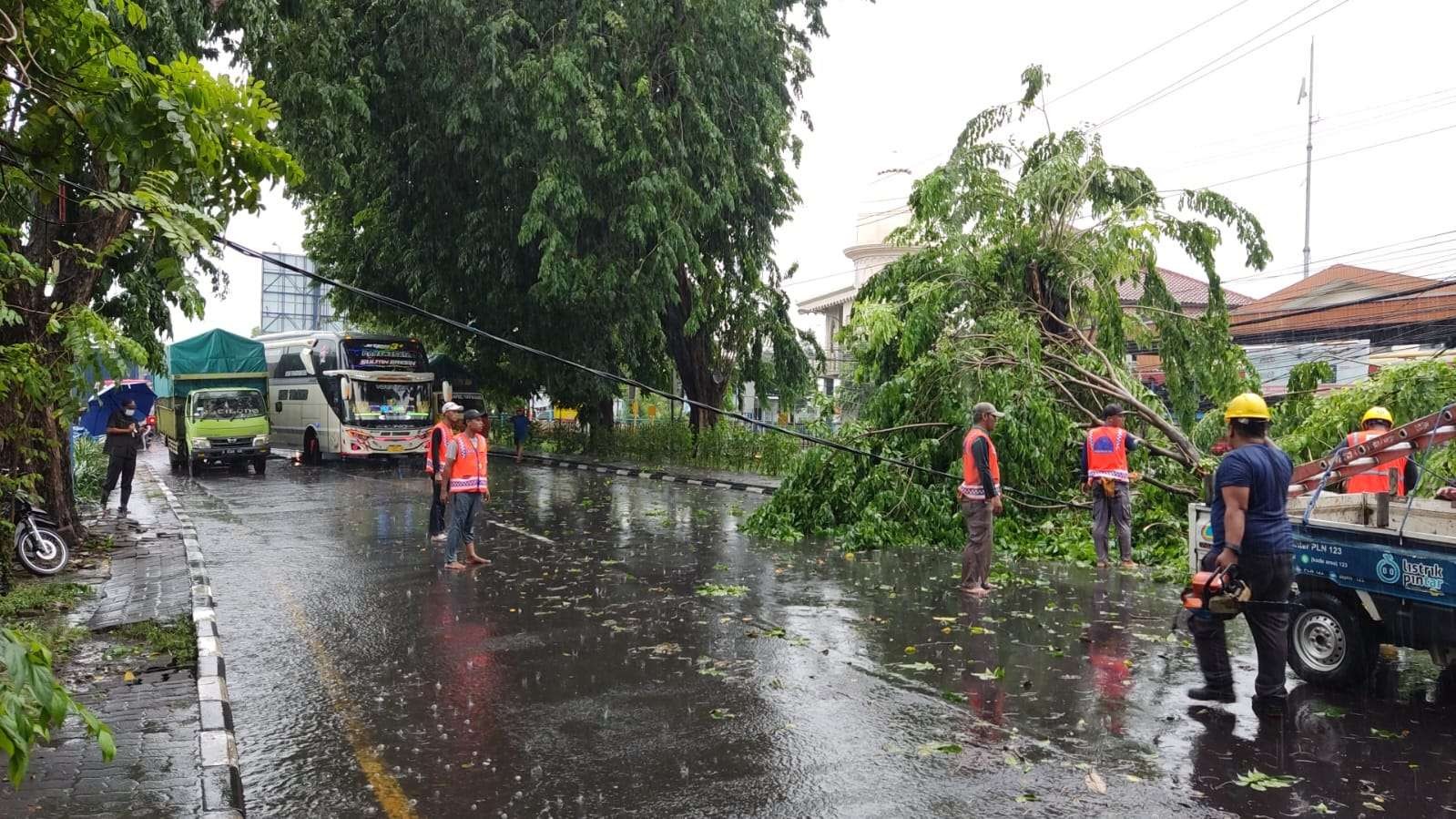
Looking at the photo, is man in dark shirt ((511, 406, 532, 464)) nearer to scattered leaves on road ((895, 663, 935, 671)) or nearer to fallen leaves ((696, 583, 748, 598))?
fallen leaves ((696, 583, 748, 598))

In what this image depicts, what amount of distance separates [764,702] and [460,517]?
21.0ft

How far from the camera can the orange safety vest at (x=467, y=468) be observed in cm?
1229

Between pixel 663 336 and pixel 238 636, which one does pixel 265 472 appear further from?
pixel 238 636

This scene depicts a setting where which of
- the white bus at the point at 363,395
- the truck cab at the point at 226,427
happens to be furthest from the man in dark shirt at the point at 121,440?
the white bus at the point at 363,395

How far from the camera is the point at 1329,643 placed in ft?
23.3

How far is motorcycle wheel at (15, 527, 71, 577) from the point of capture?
1123 cm

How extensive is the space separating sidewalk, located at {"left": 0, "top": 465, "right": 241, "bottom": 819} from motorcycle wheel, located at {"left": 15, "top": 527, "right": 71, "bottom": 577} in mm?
877

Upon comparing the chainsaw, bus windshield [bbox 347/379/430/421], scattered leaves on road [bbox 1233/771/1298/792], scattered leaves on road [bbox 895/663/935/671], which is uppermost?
bus windshield [bbox 347/379/430/421]

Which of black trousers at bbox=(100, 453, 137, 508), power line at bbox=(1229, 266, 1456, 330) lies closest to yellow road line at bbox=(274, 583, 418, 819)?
black trousers at bbox=(100, 453, 137, 508)

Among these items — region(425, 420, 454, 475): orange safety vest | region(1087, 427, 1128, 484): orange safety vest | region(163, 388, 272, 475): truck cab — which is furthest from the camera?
region(163, 388, 272, 475): truck cab

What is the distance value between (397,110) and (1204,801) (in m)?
24.7

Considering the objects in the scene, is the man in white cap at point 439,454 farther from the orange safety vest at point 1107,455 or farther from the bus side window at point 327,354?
the bus side window at point 327,354

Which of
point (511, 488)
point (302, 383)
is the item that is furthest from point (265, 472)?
point (511, 488)

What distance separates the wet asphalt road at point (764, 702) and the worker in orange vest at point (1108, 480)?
669 millimetres
